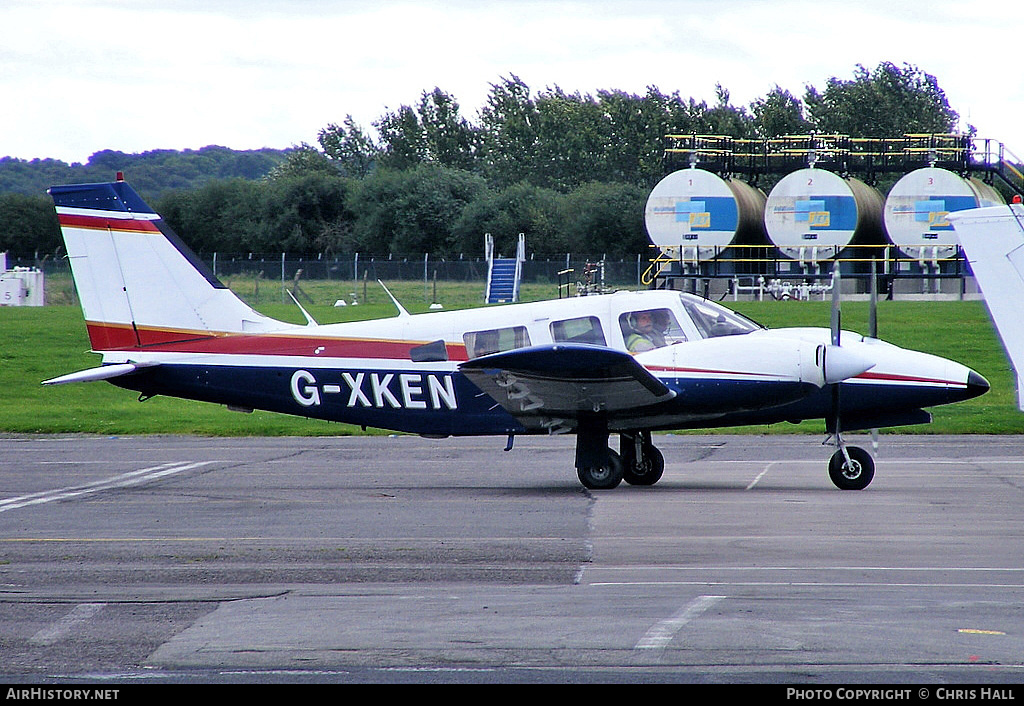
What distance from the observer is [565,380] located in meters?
14.1

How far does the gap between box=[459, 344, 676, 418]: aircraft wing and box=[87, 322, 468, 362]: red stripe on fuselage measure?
0.81 meters

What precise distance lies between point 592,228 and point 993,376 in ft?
138

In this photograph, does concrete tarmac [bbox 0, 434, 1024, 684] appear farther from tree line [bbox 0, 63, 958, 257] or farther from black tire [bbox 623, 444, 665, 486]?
tree line [bbox 0, 63, 958, 257]

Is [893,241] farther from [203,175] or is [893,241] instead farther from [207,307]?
[203,175]

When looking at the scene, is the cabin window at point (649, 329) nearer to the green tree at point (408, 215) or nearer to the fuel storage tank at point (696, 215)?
the fuel storage tank at point (696, 215)

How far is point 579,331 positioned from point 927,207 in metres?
36.1

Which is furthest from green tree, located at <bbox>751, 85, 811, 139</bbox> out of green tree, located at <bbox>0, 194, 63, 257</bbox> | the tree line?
green tree, located at <bbox>0, 194, 63, 257</bbox>

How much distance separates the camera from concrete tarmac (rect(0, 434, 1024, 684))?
257 inches

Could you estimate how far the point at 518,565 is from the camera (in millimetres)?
9703

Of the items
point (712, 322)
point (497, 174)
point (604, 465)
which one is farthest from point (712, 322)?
point (497, 174)

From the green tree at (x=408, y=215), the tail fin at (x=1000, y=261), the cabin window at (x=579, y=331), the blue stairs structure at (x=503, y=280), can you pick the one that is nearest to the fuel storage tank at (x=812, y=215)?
the blue stairs structure at (x=503, y=280)

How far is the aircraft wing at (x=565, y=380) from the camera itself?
13570mm

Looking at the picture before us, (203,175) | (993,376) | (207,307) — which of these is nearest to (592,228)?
(993,376)

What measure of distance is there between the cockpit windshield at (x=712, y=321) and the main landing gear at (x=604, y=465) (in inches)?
59.8
